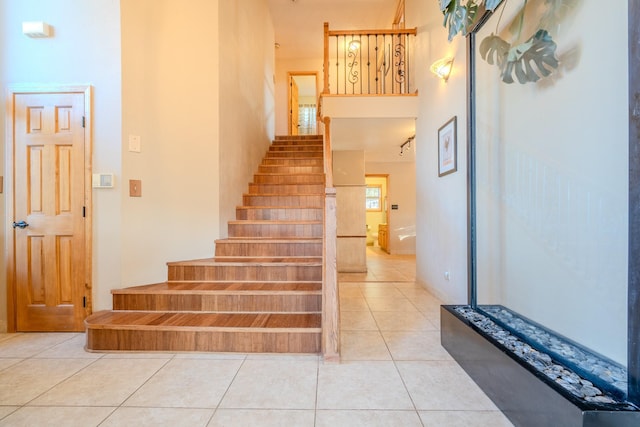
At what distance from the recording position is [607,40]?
135 centimetres

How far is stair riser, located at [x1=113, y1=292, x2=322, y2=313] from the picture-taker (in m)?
2.43

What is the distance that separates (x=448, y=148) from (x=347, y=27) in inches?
193

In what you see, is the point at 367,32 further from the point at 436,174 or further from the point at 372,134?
the point at 436,174

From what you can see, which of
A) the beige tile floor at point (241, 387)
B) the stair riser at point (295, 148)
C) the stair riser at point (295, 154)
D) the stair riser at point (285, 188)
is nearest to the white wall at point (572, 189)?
the beige tile floor at point (241, 387)

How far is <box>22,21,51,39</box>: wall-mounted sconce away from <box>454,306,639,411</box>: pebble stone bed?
4.23 meters

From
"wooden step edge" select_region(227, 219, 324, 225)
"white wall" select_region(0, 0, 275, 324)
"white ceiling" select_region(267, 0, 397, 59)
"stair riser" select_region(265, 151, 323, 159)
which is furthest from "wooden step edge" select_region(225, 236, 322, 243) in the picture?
"white ceiling" select_region(267, 0, 397, 59)

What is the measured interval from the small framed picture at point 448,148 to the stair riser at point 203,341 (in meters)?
2.18

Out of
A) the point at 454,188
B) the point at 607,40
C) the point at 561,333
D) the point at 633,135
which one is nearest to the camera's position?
the point at 633,135

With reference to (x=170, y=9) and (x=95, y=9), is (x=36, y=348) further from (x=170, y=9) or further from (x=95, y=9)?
(x=170, y=9)

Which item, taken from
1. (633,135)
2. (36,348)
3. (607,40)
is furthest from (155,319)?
(607,40)

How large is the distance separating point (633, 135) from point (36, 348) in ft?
12.6

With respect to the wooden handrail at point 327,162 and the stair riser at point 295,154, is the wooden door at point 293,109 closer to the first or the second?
the stair riser at point 295,154

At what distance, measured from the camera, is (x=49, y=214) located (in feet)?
8.27

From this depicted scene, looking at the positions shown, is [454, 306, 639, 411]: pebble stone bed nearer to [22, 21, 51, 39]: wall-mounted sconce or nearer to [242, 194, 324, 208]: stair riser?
[242, 194, 324, 208]: stair riser
